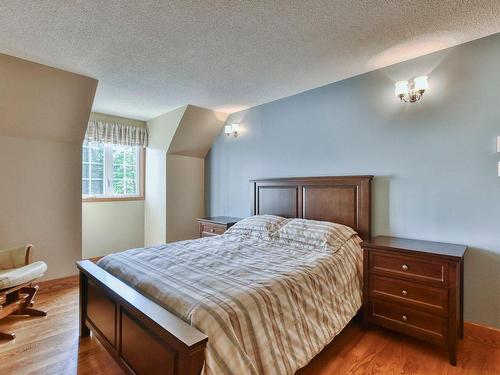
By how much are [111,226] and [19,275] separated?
81.3 inches

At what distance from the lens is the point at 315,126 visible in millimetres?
3240

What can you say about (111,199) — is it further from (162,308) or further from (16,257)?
(162,308)

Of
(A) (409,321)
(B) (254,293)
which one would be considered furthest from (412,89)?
(B) (254,293)

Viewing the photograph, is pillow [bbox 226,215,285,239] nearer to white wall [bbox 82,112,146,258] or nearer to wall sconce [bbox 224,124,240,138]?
wall sconce [bbox 224,124,240,138]

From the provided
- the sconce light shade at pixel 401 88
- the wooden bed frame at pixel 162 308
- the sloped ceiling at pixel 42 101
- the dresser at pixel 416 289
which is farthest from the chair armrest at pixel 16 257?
the sconce light shade at pixel 401 88

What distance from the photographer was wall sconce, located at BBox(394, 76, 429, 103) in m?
2.34

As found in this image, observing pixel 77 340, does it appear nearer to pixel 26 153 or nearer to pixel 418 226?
pixel 26 153

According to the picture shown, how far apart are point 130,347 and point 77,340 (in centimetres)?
94

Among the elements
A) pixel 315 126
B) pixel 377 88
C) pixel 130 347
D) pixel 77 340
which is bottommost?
pixel 77 340

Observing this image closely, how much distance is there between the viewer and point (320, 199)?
3.09 metres

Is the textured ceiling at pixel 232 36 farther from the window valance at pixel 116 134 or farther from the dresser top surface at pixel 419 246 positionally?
the dresser top surface at pixel 419 246

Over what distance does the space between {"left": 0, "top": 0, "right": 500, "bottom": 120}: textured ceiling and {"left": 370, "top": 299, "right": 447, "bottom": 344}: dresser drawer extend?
83.9 inches

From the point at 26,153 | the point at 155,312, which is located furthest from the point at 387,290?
the point at 26,153

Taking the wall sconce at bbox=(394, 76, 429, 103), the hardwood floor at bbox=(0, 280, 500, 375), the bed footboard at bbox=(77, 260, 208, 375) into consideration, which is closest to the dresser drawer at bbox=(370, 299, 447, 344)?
the hardwood floor at bbox=(0, 280, 500, 375)
